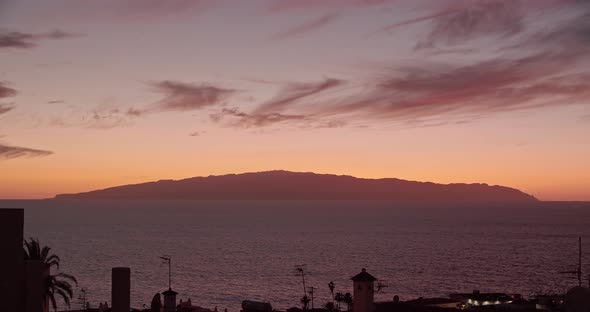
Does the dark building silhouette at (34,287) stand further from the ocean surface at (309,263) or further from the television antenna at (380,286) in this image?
the ocean surface at (309,263)

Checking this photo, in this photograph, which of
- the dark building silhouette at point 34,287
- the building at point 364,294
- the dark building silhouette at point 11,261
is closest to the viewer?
the dark building silhouette at point 34,287

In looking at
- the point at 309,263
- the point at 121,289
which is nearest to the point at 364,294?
the point at 121,289

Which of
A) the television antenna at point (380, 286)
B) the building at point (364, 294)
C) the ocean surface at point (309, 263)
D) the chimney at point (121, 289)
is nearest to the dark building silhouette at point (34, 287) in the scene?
the chimney at point (121, 289)

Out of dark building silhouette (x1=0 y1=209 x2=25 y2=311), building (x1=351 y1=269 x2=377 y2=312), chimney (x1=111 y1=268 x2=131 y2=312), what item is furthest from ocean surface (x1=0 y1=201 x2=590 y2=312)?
chimney (x1=111 y1=268 x2=131 y2=312)

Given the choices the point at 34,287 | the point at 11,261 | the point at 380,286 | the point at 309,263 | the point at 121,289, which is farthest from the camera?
the point at 309,263

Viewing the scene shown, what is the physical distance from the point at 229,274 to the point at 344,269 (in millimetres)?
20031

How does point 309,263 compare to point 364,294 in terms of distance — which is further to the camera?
point 309,263

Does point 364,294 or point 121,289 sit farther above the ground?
point 121,289

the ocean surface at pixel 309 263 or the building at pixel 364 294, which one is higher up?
the building at pixel 364 294

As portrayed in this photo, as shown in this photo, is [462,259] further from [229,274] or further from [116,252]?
[116,252]

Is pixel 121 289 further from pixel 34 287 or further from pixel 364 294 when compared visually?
pixel 364 294

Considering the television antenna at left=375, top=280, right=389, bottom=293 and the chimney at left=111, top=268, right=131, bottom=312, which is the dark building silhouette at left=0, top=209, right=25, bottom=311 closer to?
the chimney at left=111, top=268, right=131, bottom=312

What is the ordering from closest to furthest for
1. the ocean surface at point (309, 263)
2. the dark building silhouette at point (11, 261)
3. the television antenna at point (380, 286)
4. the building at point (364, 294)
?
the dark building silhouette at point (11, 261), the building at point (364, 294), the television antenna at point (380, 286), the ocean surface at point (309, 263)

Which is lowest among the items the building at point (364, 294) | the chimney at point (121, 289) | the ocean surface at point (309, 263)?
the ocean surface at point (309, 263)
